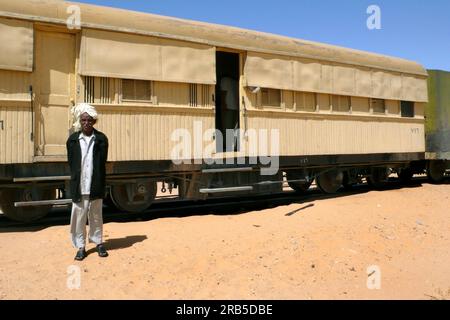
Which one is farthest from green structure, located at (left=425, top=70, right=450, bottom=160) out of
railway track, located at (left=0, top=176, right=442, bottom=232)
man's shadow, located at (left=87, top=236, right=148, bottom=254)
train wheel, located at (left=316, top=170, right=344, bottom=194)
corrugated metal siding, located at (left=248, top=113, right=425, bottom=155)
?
man's shadow, located at (left=87, top=236, right=148, bottom=254)

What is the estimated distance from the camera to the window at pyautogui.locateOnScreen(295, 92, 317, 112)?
9656 millimetres

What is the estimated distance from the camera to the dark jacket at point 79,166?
5094 mm

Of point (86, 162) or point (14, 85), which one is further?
point (14, 85)

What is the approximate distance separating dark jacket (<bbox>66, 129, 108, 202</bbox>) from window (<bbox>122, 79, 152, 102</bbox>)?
2341 mm

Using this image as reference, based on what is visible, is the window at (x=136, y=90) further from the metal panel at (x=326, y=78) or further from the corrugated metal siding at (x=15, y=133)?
the metal panel at (x=326, y=78)

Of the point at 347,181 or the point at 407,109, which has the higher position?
the point at 407,109

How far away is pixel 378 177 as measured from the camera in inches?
483

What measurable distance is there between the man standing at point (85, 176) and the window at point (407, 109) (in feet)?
31.5

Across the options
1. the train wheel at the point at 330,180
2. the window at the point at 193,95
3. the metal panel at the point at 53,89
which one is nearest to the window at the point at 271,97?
the window at the point at 193,95

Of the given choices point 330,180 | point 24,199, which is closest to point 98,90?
point 24,199

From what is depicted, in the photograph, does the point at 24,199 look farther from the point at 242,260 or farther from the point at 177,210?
the point at 242,260

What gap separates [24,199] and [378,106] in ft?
29.5

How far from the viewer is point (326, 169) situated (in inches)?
421

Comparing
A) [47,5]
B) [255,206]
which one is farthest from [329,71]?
[47,5]
